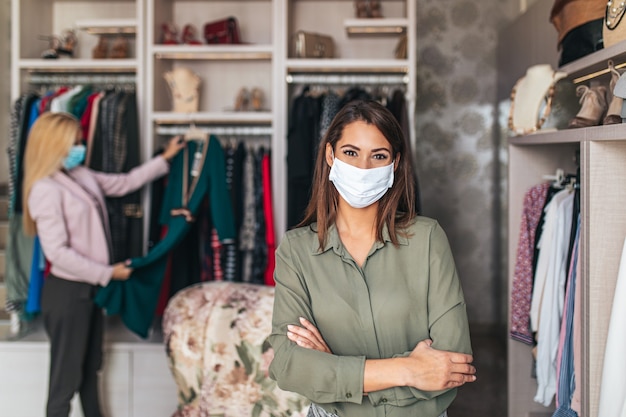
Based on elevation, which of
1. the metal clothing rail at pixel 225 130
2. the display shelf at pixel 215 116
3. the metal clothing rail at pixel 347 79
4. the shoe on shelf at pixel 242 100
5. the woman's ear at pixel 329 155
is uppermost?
the metal clothing rail at pixel 347 79

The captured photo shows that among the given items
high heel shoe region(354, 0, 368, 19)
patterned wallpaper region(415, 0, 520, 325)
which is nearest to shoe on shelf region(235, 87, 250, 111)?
high heel shoe region(354, 0, 368, 19)

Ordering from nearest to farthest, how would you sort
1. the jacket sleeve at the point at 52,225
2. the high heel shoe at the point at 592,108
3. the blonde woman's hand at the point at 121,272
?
the high heel shoe at the point at 592,108 → the jacket sleeve at the point at 52,225 → the blonde woman's hand at the point at 121,272

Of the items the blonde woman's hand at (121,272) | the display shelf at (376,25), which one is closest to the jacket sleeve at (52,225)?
the blonde woman's hand at (121,272)

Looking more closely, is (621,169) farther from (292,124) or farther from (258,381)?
(292,124)

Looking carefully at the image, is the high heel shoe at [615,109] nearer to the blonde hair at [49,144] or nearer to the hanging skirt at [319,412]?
the hanging skirt at [319,412]

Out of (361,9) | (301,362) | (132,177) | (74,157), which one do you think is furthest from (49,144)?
(301,362)

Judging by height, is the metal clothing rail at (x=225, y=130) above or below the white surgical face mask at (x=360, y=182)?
above

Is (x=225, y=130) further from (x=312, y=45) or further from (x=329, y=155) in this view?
(x=329, y=155)

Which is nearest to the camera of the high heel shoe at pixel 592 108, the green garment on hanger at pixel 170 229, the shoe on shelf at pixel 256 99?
the high heel shoe at pixel 592 108

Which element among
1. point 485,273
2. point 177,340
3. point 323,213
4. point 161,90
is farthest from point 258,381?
point 485,273

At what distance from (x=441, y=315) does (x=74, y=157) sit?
2.36 metres

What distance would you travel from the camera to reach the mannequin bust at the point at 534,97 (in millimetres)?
2768

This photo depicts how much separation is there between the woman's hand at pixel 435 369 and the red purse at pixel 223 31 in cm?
311

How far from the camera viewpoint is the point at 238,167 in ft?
13.9
